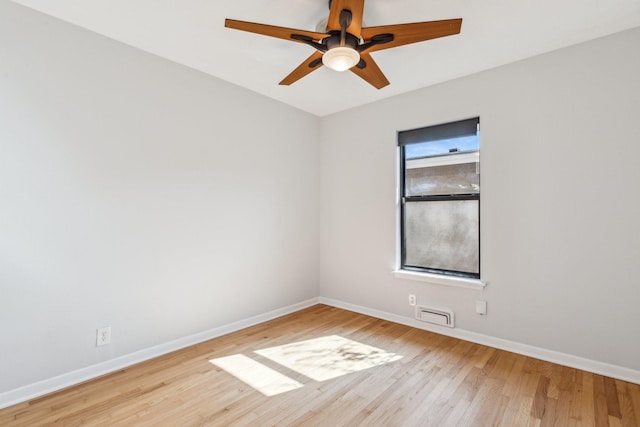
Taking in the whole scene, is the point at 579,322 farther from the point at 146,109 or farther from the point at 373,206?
the point at 146,109

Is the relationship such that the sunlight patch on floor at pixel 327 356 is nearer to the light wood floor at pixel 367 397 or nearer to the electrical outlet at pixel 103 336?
the light wood floor at pixel 367 397

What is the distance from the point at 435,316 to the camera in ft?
10.3

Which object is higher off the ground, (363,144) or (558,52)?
(558,52)

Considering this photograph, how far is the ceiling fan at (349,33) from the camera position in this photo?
1.70 m

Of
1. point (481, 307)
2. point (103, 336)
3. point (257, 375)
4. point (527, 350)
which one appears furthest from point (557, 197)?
point (103, 336)

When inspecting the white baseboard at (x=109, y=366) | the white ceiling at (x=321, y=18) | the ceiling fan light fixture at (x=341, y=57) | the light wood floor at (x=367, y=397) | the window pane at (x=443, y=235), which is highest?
the white ceiling at (x=321, y=18)

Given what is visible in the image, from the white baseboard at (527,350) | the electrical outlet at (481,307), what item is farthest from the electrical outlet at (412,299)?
the electrical outlet at (481,307)

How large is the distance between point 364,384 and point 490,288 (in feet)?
4.95

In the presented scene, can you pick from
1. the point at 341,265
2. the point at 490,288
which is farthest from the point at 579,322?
the point at 341,265

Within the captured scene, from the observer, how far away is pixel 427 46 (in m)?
2.50

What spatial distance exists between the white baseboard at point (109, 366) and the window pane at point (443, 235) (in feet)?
6.25

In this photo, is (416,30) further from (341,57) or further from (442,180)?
(442,180)

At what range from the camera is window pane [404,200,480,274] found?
309 centimetres

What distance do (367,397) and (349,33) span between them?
2.32 m
